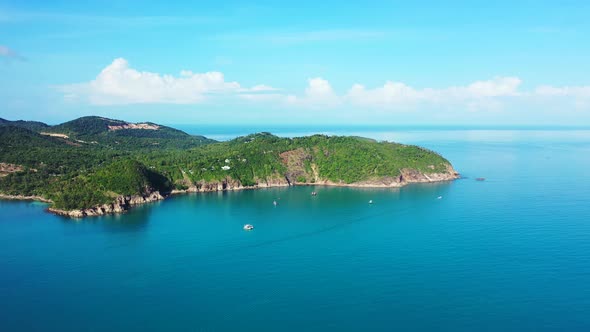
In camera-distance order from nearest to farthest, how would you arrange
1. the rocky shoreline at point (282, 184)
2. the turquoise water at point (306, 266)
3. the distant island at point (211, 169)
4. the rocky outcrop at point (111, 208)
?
the turquoise water at point (306, 266), the rocky outcrop at point (111, 208), the distant island at point (211, 169), the rocky shoreline at point (282, 184)

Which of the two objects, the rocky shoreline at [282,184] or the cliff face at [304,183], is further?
the cliff face at [304,183]

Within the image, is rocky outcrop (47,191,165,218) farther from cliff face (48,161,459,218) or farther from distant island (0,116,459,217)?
cliff face (48,161,459,218)

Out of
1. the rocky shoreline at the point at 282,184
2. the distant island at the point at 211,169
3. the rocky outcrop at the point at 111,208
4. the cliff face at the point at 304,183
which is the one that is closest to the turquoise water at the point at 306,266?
the rocky outcrop at the point at 111,208

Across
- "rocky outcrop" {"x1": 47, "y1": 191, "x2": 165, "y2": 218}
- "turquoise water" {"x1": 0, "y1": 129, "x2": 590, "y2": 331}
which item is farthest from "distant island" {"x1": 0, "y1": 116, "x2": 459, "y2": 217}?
"turquoise water" {"x1": 0, "y1": 129, "x2": 590, "y2": 331}

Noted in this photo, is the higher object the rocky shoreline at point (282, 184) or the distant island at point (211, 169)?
the distant island at point (211, 169)

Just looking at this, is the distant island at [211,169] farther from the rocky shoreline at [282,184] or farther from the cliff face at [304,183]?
the rocky shoreline at [282,184]

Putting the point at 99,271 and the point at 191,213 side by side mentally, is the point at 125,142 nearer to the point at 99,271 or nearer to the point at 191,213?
the point at 191,213

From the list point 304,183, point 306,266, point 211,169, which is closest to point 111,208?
point 211,169
